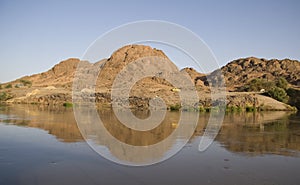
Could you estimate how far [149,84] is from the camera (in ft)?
203

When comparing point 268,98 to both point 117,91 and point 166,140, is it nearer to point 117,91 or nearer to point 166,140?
point 117,91

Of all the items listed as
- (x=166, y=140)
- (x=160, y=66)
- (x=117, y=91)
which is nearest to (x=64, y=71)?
(x=160, y=66)

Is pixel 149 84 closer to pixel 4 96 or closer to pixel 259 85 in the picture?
pixel 259 85

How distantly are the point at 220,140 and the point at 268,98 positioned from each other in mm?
35486

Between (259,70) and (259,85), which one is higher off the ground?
(259,70)

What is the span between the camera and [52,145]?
13391 millimetres

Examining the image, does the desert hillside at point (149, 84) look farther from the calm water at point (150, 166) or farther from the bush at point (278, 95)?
the calm water at point (150, 166)

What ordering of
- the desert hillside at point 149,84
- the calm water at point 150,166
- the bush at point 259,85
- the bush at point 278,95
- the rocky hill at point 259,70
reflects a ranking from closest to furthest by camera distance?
the calm water at point 150,166
the desert hillside at point 149,84
the bush at point 278,95
the bush at point 259,85
the rocky hill at point 259,70

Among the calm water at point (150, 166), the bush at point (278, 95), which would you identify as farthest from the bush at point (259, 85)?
the calm water at point (150, 166)

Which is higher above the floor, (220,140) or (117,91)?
(117,91)

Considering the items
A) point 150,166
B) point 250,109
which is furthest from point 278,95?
point 150,166

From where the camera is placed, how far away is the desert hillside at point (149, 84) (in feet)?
154

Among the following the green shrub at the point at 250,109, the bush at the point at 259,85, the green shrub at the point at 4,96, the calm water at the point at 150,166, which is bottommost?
the calm water at the point at 150,166

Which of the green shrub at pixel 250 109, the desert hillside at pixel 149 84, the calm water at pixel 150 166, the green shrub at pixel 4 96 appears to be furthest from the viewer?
the green shrub at pixel 4 96
